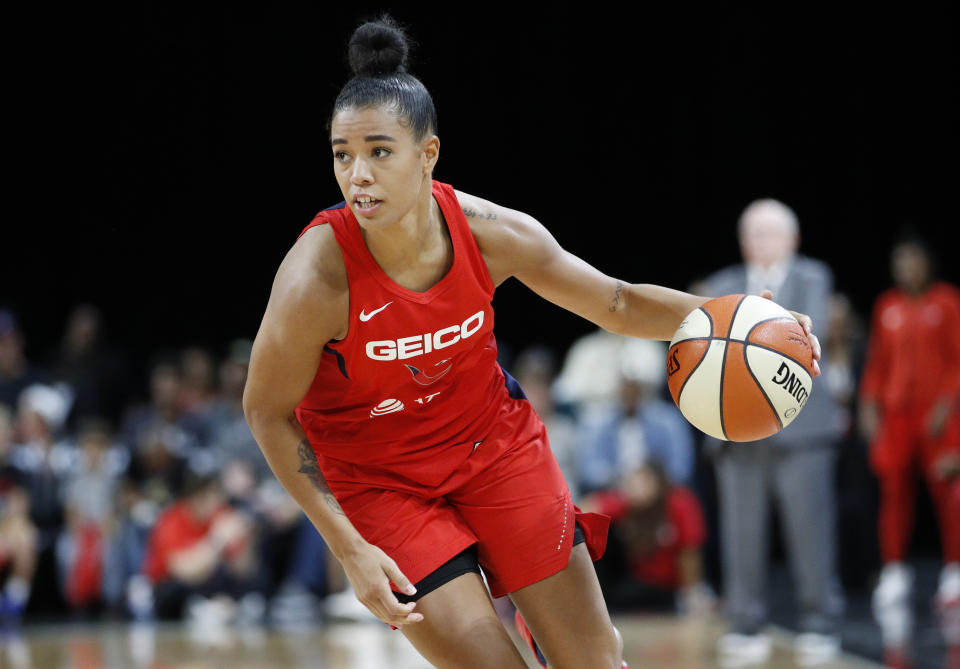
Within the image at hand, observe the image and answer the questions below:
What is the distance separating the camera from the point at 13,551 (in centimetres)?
706

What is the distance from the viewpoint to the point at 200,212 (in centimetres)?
938

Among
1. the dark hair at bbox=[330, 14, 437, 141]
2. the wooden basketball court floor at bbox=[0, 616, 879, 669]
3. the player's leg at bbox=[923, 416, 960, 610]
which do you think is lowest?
the wooden basketball court floor at bbox=[0, 616, 879, 669]

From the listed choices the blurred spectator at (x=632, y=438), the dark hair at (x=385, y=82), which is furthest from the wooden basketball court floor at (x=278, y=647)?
the dark hair at (x=385, y=82)

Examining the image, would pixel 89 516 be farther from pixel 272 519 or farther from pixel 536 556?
pixel 536 556

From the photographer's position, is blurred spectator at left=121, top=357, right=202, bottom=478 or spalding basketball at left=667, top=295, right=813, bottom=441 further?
blurred spectator at left=121, top=357, right=202, bottom=478

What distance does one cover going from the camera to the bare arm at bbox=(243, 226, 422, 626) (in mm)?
2352

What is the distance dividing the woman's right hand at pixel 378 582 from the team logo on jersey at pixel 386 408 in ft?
1.06

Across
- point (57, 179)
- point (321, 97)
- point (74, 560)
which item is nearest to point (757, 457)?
point (74, 560)

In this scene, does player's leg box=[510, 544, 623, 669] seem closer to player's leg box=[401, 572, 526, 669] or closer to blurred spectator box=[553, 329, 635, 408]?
player's leg box=[401, 572, 526, 669]

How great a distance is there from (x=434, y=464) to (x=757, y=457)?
2.93 meters

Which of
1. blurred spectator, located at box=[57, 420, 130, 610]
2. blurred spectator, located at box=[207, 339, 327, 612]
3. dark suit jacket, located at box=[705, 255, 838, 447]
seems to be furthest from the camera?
blurred spectator, located at box=[207, 339, 327, 612]

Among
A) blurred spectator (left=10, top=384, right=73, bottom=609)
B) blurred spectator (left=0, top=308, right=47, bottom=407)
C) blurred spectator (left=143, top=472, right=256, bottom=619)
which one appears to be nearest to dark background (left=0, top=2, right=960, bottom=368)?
blurred spectator (left=0, top=308, right=47, bottom=407)

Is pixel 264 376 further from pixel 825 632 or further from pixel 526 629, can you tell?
pixel 825 632

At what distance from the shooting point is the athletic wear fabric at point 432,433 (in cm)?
248
